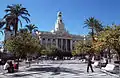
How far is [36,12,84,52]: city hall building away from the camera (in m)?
135

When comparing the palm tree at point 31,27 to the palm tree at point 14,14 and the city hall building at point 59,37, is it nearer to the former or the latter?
the palm tree at point 14,14

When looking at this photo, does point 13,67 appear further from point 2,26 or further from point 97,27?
point 97,27

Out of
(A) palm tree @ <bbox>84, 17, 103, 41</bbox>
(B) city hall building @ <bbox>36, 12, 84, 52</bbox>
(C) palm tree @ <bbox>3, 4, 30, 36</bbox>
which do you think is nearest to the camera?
(C) palm tree @ <bbox>3, 4, 30, 36</bbox>

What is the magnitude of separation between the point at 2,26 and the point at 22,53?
14531mm

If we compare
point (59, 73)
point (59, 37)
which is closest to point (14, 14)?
point (59, 73)

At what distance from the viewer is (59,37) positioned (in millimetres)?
141375

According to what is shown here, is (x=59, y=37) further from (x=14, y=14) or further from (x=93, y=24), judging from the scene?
(x=14, y=14)

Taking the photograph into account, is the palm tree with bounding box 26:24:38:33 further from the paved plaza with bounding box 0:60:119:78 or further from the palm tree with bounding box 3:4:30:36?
the paved plaza with bounding box 0:60:119:78

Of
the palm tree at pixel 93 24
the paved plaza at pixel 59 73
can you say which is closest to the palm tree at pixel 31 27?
the palm tree at pixel 93 24

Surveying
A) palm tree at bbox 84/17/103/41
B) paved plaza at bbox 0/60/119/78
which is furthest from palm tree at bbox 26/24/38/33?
paved plaza at bbox 0/60/119/78

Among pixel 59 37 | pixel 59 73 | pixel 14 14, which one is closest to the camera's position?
pixel 59 73

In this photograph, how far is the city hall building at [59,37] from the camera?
135125 millimetres

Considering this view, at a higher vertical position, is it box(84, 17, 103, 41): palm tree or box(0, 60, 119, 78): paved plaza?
box(84, 17, 103, 41): palm tree

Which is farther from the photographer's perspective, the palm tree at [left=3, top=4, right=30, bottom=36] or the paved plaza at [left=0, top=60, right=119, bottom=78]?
the palm tree at [left=3, top=4, right=30, bottom=36]
